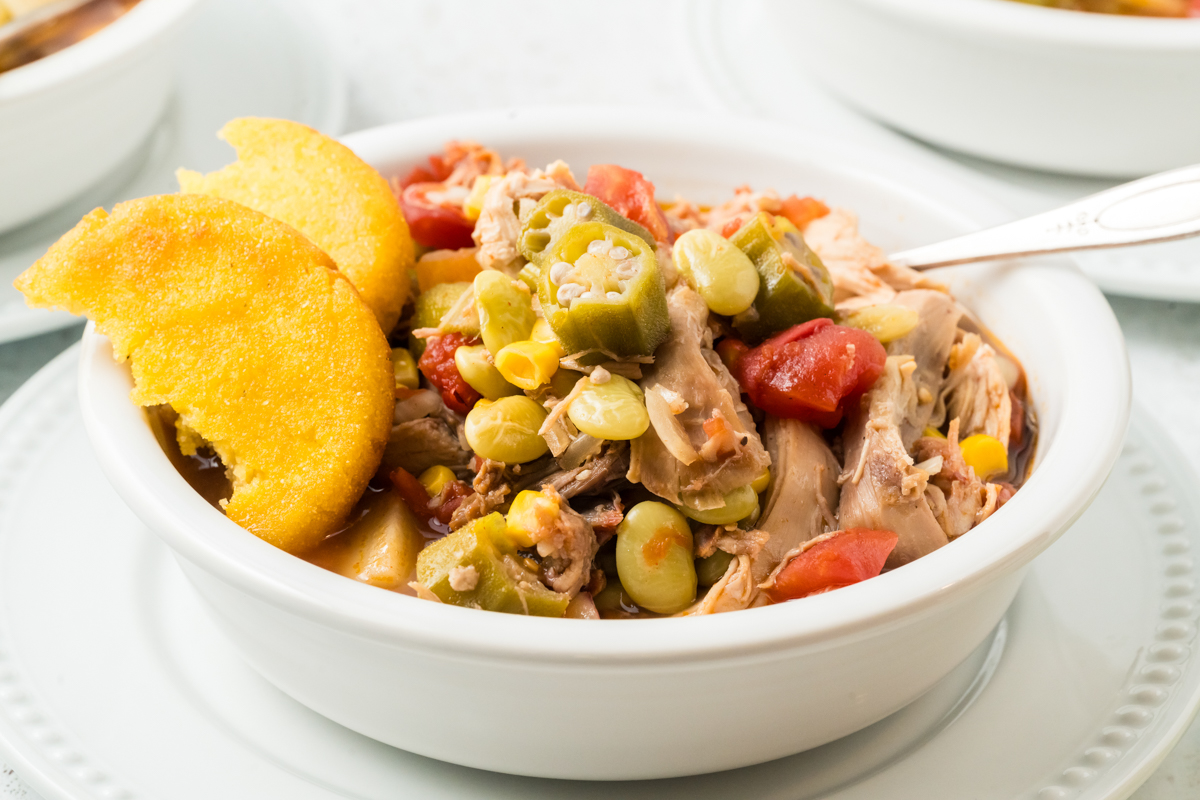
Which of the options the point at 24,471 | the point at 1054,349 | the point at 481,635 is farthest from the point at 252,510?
the point at 1054,349

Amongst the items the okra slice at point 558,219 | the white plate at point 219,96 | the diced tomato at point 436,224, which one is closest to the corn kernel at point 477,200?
the diced tomato at point 436,224

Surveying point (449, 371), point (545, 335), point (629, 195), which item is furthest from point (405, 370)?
point (629, 195)

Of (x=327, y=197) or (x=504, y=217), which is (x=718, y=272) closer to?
(x=504, y=217)

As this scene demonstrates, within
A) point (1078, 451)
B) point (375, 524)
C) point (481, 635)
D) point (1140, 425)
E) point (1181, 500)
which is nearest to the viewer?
point (481, 635)

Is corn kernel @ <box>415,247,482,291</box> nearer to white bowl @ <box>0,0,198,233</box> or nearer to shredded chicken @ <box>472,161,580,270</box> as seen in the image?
shredded chicken @ <box>472,161,580,270</box>

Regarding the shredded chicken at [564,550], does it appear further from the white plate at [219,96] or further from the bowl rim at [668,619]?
the white plate at [219,96]

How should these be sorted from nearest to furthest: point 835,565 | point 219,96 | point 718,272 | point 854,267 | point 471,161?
point 835,565 → point 718,272 → point 854,267 → point 471,161 → point 219,96

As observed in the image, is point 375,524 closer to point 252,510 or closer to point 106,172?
point 252,510
